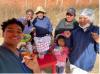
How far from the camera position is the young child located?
205 centimetres

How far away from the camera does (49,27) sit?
2041mm

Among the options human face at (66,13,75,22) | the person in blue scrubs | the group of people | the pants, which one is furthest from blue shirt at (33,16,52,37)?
the person in blue scrubs

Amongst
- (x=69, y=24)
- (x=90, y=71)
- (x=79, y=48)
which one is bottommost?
(x=90, y=71)

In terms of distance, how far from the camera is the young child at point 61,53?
2.05 meters

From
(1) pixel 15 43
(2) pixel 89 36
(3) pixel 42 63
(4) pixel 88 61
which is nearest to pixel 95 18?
(2) pixel 89 36

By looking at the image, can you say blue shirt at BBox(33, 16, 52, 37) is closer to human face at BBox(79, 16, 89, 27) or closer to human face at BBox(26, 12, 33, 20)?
human face at BBox(26, 12, 33, 20)

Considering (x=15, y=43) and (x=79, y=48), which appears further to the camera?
(x=79, y=48)

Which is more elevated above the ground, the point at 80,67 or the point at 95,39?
the point at 95,39

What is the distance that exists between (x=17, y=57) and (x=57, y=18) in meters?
0.69

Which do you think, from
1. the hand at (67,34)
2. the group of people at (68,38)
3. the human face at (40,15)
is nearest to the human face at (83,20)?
the group of people at (68,38)

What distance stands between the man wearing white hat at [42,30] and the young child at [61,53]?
6cm

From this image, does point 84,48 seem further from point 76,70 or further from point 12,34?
point 12,34

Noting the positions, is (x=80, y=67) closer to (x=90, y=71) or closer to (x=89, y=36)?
(x=90, y=71)

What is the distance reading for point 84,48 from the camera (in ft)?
6.64
